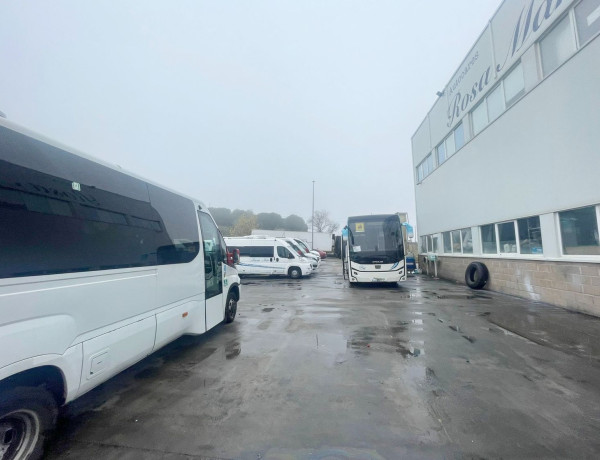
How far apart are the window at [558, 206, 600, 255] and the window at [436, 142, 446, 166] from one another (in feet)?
27.5

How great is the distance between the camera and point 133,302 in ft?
10.4

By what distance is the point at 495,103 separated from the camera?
10.1m

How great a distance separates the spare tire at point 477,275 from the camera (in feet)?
35.2

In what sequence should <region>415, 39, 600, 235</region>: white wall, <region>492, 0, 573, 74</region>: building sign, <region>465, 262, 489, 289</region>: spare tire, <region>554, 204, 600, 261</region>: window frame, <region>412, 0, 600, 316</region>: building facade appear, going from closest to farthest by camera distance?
<region>554, 204, 600, 261</region>: window frame → <region>415, 39, 600, 235</region>: white wall → <region>412, 0, 600, 316</region>: building facade → <region>492, 0, 573, 74</region>: building sign → <region>465, 262, 489, 289</region>: spare tire

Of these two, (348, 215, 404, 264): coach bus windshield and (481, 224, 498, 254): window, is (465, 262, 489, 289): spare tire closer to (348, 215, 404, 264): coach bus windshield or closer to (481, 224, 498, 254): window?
(481, 224, 498, 254): window

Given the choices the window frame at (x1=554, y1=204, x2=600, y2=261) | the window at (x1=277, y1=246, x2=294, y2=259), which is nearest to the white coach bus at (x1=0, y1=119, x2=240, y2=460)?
the window frame at (x1=554, y1=204, x2=600, y2=261)

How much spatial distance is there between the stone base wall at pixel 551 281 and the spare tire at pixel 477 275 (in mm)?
170

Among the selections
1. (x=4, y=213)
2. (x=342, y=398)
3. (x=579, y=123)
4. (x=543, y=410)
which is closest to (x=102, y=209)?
(x=4, y=213)

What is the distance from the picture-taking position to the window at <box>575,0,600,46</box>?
6.21 meters

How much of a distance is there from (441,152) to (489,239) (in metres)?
6.40

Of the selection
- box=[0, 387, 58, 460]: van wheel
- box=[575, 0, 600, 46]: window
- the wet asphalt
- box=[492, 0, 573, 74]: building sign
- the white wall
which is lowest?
the wet asphalt

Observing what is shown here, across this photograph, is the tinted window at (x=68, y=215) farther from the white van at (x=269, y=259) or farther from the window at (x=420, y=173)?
the window at (x=420, y=173)

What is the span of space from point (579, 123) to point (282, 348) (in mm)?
8581

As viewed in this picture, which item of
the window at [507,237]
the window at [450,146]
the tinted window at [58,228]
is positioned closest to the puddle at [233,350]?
the tinted window at [58,228]
